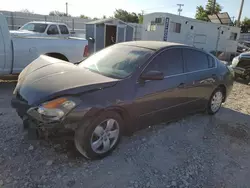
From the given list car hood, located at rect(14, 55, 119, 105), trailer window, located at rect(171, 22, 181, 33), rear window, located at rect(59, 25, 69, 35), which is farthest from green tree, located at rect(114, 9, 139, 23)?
car hood, located at rect(14, 55, 119, 105)

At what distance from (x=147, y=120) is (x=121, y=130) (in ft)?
1.61

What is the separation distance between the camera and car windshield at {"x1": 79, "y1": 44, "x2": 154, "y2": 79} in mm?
3023

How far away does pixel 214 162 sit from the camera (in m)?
2.96

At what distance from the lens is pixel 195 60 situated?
3971 mm

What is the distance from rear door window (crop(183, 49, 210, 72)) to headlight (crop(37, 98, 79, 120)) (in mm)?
2310

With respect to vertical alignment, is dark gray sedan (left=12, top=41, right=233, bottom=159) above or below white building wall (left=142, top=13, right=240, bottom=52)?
below

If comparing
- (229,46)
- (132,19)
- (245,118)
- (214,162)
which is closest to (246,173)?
(214,162)

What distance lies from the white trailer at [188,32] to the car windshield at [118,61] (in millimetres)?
12058

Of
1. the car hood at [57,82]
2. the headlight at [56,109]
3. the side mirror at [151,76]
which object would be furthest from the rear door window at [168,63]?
the headlight at [56,109]

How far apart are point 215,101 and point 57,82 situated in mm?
3499

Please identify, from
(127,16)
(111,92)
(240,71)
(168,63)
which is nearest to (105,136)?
(111,92)

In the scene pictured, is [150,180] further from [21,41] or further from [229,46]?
[229,46]

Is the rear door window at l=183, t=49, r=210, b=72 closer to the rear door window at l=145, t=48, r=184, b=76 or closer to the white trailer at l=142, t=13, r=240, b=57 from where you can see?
the rear door window at l=145, t=48, r=184, b=76

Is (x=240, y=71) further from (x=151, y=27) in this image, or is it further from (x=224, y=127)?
(x=151, y=27)
